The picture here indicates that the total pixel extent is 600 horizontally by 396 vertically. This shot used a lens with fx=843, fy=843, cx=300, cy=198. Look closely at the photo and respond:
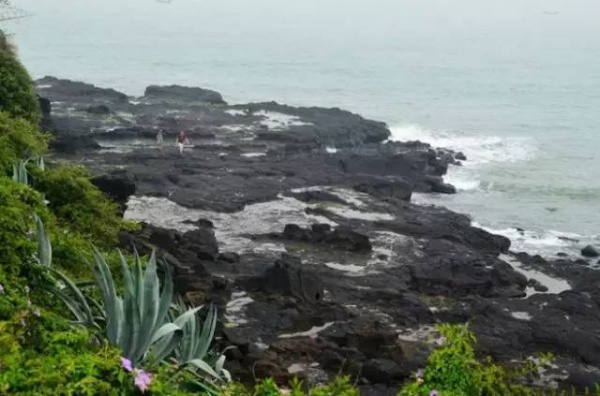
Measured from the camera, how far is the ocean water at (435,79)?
43.2 m

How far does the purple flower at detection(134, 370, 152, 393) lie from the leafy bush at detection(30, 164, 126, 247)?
Answer: 8.19 m

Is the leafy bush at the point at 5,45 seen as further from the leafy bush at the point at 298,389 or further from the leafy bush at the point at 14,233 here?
the leafy bush at the point at 298,389

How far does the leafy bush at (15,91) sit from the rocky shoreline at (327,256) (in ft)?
13.5

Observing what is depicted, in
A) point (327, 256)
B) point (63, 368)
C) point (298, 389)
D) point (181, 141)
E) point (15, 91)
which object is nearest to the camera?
point (63, 368)

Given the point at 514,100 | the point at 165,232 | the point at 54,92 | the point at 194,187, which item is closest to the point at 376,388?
the point at 165,232

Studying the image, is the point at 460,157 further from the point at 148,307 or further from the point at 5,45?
the point at 148,307

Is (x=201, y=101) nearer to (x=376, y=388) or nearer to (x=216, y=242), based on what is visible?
(x=216, y=242)

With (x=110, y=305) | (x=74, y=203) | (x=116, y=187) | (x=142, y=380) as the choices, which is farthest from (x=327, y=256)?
(x=142, y=380)

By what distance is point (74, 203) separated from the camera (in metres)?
14.0

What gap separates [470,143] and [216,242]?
112 feet

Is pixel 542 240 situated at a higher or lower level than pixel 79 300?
lower

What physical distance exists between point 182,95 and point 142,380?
187ft

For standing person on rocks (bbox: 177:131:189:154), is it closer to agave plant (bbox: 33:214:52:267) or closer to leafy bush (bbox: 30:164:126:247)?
leafy bush (bbox: 30:164:126:247)

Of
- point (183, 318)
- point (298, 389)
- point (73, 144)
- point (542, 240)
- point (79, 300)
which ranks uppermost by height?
point (298, 389)
